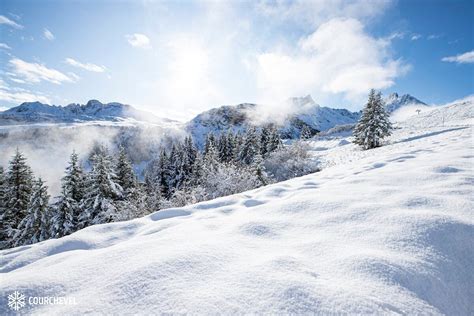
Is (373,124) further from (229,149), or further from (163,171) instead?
(163,171)

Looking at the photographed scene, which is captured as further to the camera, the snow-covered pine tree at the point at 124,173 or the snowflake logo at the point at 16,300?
the snow-covered pine tree at the point at 124,173

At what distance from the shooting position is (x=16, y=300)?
2297 mm

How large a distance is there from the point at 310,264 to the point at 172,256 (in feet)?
4.99

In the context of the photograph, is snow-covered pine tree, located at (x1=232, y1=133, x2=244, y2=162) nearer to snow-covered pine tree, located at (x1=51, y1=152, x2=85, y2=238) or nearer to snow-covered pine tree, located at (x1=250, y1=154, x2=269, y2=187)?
snow-covered pine tree, located at (x1=250, y1=154, x2=269, y2=187)

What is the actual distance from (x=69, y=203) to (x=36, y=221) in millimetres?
2797

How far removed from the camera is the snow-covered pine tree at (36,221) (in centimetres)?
1747

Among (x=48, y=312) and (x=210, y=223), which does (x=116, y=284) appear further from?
(x=210, y=223)

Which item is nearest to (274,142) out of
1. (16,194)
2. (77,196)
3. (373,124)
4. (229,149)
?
(229,149)

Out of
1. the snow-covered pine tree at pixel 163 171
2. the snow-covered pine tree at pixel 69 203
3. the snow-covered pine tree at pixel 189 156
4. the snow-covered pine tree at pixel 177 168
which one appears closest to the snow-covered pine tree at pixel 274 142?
the snow-covered pine tree at pixel 189 156

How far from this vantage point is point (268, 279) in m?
2.18

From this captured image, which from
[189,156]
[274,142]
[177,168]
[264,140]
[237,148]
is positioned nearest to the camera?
[274,142]

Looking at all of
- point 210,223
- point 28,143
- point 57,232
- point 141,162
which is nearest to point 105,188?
point 57,232

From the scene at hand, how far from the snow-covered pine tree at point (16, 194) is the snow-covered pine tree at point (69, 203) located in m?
4.22

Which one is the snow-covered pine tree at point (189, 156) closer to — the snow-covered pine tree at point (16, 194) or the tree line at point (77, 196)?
the tree line at point (77, 196)
